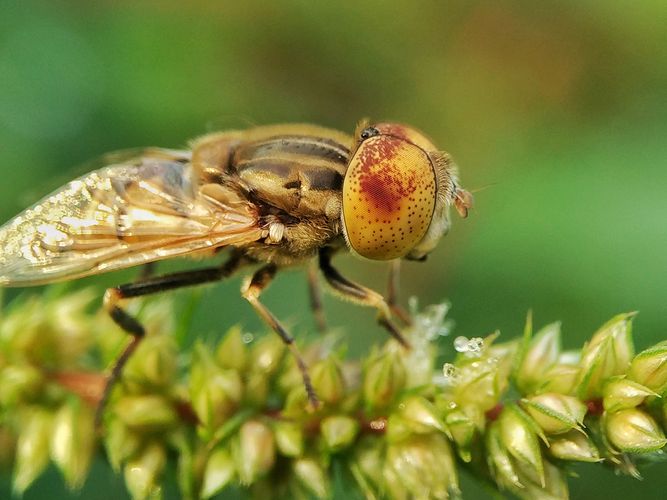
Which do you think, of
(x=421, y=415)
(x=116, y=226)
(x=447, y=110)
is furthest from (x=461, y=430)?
(x=447, y=110)

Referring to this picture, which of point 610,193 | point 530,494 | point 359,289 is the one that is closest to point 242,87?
point 610,193

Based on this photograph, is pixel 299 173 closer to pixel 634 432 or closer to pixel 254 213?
pixel 254 213

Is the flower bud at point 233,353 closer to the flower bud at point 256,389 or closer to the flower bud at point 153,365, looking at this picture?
the flower bud at point 256,389

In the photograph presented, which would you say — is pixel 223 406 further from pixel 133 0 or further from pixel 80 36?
pixel 133 0

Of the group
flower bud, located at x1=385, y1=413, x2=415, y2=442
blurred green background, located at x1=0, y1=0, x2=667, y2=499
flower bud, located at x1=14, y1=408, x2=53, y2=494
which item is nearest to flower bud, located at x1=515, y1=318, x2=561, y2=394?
flower bud, located at x1=385, y1=413, x2=415, y2=442

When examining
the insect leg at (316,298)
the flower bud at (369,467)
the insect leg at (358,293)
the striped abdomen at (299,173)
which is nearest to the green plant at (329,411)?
the flower bud at (369,467)

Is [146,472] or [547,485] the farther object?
[146,472]
